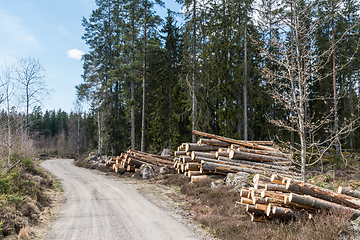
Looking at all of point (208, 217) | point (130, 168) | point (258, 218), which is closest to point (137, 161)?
point (130, 168)

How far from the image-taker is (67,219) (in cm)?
838

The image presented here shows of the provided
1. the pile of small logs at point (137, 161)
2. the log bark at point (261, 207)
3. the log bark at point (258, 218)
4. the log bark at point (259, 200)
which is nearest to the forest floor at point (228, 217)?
the log bark at point (258, 218)

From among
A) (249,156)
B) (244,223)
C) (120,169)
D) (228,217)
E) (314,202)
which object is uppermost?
(249,156)

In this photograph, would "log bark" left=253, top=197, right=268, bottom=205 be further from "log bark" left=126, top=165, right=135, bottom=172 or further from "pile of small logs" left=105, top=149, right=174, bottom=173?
"log bark" left=126, top=165, right=135, bottom=172

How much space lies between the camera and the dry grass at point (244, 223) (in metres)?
5.22

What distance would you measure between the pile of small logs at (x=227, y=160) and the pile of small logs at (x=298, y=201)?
5.23 metres

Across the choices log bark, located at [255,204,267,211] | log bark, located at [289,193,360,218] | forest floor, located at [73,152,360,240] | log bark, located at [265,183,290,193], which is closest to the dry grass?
forest floor, located at [73,152,360,240]

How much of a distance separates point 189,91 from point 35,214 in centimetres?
1647

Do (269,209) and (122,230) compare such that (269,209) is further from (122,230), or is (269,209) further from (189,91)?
(189,91)

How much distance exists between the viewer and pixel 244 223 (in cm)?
698

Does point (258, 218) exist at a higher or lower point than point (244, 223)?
higher

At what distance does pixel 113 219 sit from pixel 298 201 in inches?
251

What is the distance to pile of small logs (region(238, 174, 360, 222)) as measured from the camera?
583cm

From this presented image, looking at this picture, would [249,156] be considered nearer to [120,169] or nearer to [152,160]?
[152,160]
